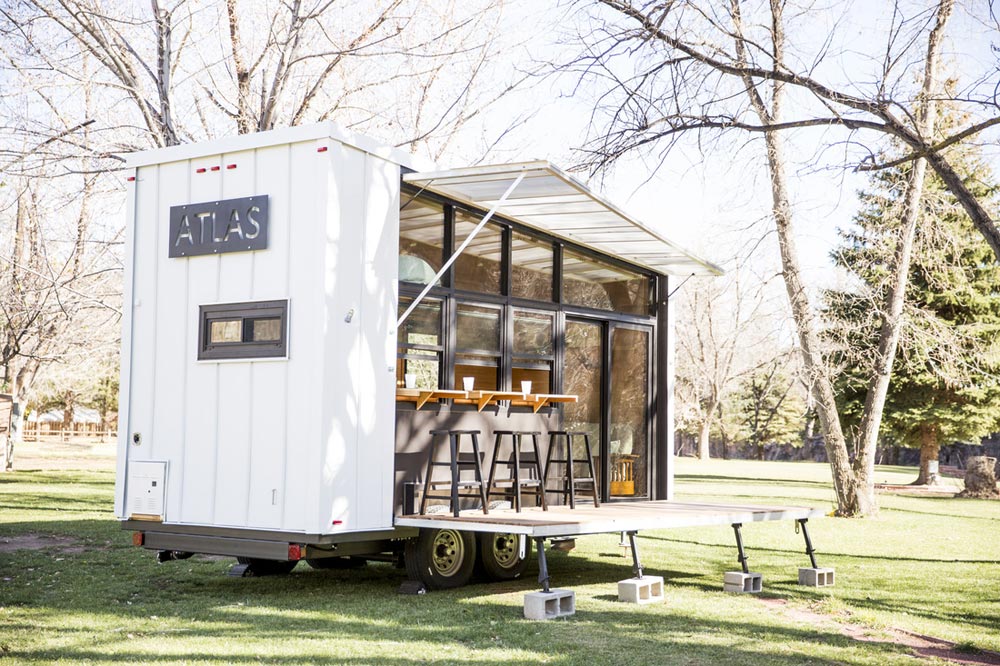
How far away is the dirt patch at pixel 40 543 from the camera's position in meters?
10.6

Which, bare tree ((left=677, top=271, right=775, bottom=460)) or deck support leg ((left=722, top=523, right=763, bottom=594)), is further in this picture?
bare tree ((left=677, top=271, right=775, bottom=460))

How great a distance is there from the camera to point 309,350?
282 inches

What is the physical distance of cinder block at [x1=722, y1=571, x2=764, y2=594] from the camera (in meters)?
8.60

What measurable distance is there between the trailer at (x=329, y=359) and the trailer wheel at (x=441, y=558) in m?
0.02

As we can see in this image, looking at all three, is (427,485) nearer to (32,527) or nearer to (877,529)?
(32,527)

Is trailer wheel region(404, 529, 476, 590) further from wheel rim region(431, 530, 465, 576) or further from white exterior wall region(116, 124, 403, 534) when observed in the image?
white exterior wall region(116, 124, 403, 534)

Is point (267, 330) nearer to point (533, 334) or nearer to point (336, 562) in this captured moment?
point (336, 562)

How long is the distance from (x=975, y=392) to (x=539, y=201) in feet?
66.6

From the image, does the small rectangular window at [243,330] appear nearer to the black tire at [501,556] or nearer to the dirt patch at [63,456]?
the black tire at [501,556]

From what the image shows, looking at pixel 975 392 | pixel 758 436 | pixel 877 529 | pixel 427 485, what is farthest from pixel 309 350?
pixel 758 436

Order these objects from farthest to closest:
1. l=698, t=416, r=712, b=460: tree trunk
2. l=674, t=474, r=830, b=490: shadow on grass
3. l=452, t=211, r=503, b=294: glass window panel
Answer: l=698, t=416, r=712, b=460: tree trunk < l=674, t=474, r=830, b=490: shadow on grass < l=452, t=211, r=503, b=294: glass window panel

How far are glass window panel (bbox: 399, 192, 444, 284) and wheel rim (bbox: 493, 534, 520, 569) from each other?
7.31ft

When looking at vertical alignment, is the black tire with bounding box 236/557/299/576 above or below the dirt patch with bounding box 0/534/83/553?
above

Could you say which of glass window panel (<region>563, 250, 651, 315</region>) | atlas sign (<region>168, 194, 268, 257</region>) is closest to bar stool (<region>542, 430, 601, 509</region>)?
glass window panel (<region>563, 250, 651, 315</region>)
